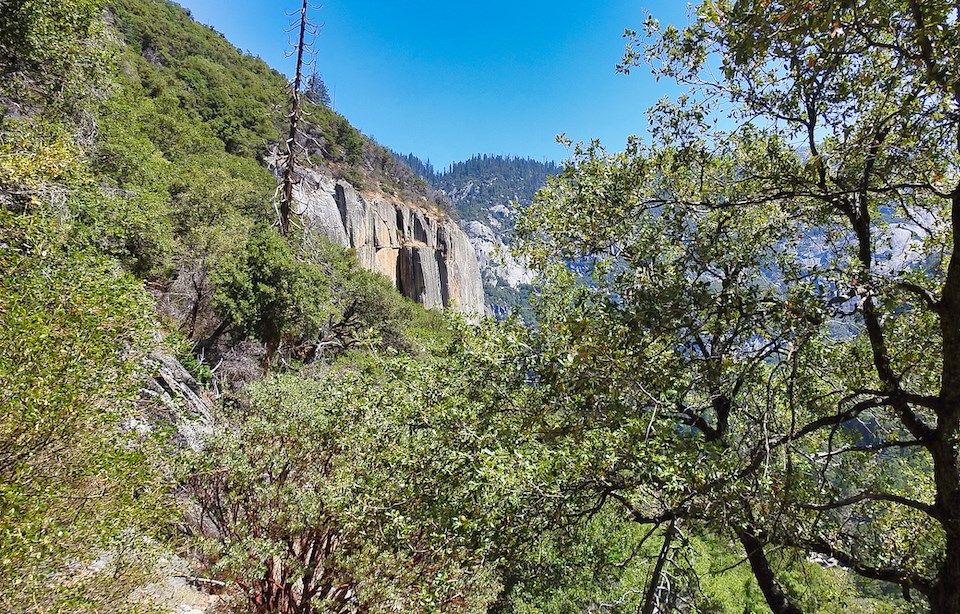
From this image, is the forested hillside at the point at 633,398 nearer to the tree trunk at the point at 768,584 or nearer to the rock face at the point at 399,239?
the tree trunk at the point at 768,584

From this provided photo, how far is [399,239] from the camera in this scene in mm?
52000

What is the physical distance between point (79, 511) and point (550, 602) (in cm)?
1033

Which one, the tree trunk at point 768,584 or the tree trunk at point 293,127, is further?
the tree trunk at point 293,127

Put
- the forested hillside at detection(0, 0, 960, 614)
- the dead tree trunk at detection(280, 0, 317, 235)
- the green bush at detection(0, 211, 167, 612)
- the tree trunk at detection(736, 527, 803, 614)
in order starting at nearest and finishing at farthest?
the forested hillside at detection(0, 0, 960, 614) < the green bush at detection(0, 211, 167, 612) < the tree trunk at detection(736, 527, 803, 614) < the dead tree trunk at detection(280, 0, 317, 235)

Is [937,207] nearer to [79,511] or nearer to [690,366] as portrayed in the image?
[690,366]

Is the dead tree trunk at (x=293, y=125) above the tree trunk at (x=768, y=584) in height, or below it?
above

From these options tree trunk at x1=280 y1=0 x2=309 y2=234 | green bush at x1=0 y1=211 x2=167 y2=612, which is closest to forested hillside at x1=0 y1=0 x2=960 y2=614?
green bush at x1=0 y1=211 x2=167 y2=612

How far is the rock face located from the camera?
42.7m

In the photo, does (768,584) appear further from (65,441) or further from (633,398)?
(65,441)

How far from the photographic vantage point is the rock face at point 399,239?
42.7m

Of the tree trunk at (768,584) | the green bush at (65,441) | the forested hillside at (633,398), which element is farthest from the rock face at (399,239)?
the tree trunk at (768,584)

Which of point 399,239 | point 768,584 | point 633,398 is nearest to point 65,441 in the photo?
point 633,398

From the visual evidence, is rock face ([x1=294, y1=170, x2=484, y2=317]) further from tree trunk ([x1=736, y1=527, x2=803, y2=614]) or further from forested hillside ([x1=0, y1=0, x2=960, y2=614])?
tree trunk ([x1=736, y1=527, x2=803, y2=614])

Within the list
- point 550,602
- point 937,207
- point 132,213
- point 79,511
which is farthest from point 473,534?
point 132,213
